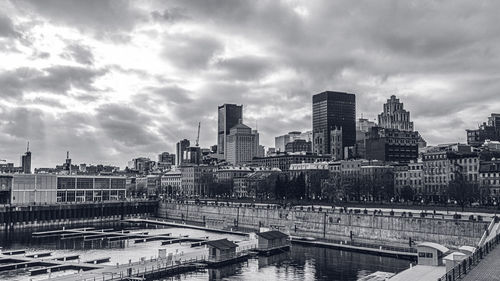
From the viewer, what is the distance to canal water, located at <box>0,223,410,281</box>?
245 ft

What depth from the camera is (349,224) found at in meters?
112

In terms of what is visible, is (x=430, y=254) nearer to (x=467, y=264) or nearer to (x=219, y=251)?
(x=467, y=264)

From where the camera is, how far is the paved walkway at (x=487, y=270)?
40.8 metres

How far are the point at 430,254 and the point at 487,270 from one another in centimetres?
1443

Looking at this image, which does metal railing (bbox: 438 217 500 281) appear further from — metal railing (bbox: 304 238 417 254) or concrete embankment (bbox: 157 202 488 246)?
metal railing (bbox: 304 238 417 254)

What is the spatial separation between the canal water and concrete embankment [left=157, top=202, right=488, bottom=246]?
1307cm

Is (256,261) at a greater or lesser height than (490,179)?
lesser

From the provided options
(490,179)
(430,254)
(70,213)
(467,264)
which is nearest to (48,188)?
(70,213)

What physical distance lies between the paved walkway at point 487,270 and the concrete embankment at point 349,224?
1647 inches

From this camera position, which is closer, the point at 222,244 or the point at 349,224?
the point at 222,244

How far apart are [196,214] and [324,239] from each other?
232ft

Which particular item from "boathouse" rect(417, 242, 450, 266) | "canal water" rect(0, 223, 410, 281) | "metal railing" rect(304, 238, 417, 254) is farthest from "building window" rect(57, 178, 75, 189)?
"boathouse" rect(417, 242, 450, 266)

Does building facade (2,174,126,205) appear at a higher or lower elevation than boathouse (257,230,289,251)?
higher

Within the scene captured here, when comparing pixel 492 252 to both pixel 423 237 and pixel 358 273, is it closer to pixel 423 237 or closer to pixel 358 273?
pixel 358 273
